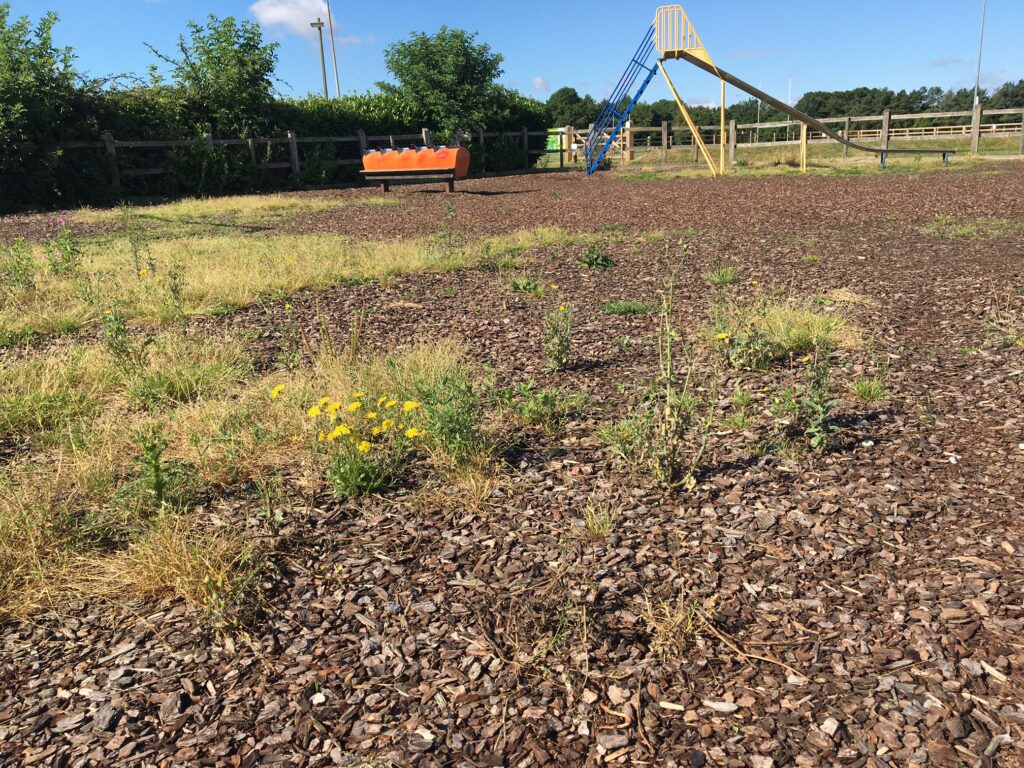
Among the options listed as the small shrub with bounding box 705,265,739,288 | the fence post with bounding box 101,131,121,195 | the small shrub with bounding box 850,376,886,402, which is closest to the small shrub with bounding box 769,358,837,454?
the small shrub with bounding box 850,376,886,402

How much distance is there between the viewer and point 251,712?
6.67 feet

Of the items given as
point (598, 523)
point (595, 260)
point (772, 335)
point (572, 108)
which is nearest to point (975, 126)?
point (595, 260)

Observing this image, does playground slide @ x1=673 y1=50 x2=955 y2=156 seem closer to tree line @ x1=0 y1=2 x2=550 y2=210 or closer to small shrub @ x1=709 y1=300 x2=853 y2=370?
tree line @ x1=0 y1=2 x2=550 y2=210

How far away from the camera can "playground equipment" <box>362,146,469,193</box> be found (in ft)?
58.5

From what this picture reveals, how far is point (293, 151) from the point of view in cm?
2169

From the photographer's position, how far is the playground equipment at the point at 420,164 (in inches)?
703

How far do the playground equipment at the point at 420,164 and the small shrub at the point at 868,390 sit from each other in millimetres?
15138

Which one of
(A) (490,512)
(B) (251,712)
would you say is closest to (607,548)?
Result: (A) (490,512)

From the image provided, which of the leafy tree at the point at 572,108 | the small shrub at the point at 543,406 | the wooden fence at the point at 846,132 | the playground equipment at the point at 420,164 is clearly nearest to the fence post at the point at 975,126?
the wooden fence at the point at 846,132

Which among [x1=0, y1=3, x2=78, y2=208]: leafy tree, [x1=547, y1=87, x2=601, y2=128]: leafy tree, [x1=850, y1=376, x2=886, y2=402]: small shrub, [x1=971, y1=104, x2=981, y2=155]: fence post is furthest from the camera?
[x1=547, y1=87, x2=601, y2=128]: leafy tree

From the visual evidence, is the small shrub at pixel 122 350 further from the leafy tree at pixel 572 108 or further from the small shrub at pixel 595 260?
the leafy tree at pixel 572 108

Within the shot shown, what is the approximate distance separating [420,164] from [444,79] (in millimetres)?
9099

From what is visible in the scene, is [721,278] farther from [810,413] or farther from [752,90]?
[752,90]

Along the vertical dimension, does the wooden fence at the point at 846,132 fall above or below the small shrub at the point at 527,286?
above
